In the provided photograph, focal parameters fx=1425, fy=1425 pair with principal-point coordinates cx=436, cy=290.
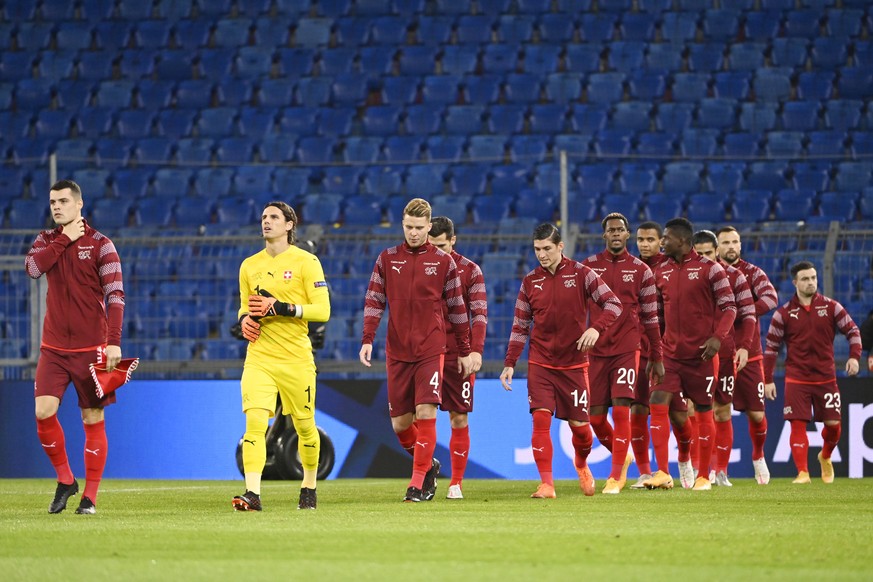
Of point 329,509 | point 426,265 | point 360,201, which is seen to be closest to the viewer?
point 329,509

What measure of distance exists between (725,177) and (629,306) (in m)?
9.87

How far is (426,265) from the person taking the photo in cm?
A: 1078

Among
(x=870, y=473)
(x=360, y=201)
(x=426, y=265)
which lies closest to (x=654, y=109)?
(x=360, y=201)

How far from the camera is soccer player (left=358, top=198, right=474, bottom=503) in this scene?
10.7 metres

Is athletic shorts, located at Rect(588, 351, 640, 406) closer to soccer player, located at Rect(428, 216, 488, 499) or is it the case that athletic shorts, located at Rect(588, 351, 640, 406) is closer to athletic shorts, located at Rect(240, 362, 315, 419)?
soccer player, located at Rect(428, 216, 488, 499)

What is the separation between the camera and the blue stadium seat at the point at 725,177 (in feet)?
70.1

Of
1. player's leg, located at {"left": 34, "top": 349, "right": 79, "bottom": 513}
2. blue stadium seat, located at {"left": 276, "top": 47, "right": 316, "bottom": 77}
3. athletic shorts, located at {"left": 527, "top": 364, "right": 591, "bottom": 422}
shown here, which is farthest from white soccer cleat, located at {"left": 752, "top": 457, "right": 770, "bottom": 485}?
blue stadium seat, located at {"left": 276, "top": 47, "right": 316, "bottom": 77}

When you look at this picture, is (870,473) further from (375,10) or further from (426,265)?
(375,10)

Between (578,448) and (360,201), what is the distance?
35.2ft

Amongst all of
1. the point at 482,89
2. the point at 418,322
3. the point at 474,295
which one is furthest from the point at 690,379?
the point at 482,89

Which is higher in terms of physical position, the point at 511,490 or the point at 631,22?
the point at 631,22

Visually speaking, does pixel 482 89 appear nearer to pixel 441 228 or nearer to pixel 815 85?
pixel 815 85

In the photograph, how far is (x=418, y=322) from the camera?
10758mm

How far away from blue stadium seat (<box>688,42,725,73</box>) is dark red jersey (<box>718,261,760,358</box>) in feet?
35.7
